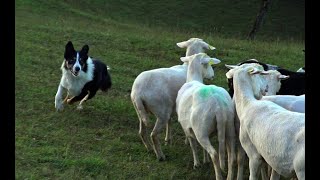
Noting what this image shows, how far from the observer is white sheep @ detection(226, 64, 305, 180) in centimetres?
499

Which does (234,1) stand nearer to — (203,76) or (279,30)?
(279,30)

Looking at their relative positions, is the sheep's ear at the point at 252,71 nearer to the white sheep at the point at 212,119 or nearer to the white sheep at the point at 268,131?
the white sheep at the point at 268,131

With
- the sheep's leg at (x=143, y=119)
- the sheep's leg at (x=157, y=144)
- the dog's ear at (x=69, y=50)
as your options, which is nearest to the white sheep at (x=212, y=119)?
the sheep's leg at (x=157, y=144)

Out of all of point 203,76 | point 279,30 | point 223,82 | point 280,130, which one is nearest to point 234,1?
point 279,30

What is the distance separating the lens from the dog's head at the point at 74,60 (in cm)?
1045

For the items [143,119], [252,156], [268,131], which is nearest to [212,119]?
[252,156]

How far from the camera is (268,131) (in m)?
5.38

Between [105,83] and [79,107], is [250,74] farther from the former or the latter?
[105,83]

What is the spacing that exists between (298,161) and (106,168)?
10.6 ft

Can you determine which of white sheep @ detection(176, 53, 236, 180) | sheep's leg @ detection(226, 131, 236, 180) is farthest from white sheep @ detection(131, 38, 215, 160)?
sheep's leg @ detection(226, 131, 236, 180)

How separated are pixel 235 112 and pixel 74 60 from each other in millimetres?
4541

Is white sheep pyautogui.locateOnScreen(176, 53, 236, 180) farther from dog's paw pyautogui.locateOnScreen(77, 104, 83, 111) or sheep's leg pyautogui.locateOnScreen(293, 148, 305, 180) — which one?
dog's paw pyautogui.locateOnScreen(77, 104, 83, 111)

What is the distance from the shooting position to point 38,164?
7355 millimetres
